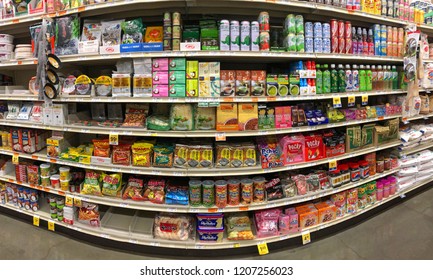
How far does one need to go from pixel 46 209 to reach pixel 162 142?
1.59 m

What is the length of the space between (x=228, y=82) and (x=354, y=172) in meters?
1.67

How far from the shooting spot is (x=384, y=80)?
2.66 meters

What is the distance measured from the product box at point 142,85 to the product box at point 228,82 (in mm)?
578

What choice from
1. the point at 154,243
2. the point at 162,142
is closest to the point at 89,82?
the point at 162,142

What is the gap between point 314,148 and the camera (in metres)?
2.28

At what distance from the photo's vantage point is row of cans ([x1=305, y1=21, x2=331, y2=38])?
6.95ft

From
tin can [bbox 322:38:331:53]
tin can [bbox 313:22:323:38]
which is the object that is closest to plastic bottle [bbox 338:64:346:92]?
tin can [bbox 322:38:331:53]

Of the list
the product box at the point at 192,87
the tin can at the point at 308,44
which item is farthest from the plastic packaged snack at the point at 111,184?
the tin can at the point at 308,44

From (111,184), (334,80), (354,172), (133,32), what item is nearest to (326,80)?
(334,80)

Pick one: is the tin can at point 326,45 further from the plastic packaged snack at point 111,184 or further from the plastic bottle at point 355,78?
the plastic packaged snack at point 111,184

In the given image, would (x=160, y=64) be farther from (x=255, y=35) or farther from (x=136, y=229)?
(x=136, y=229)

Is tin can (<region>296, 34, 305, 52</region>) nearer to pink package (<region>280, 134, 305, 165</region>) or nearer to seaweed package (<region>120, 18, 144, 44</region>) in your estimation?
pink package (<region>280, 134, 305, 165</region>)

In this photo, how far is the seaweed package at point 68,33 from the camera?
219cm
